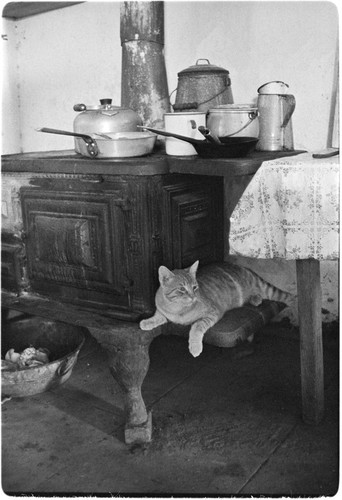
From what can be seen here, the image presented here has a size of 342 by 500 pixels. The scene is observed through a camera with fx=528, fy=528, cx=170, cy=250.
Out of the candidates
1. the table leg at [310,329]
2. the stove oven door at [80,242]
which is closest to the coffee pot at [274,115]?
the table leg at [310,329]

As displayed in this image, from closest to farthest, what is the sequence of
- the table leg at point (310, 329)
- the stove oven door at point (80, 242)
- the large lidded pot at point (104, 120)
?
the table leg at point (310, 329) < the stove oven door at point (80, 242) < the large lidded pot at point (104, 120)

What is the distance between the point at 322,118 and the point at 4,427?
2233 mm

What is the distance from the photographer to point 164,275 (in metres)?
2.14

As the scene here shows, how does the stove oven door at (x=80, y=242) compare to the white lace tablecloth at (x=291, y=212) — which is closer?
the white lace tablecloth at (x=291, y=212)

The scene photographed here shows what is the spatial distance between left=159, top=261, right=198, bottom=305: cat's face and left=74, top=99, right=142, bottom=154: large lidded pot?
26.9 inches

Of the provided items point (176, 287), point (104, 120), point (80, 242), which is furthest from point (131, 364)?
point (104, 120)

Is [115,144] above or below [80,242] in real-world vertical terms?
above

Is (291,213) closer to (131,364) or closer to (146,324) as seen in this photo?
(146,324)

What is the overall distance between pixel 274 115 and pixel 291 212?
74 cm

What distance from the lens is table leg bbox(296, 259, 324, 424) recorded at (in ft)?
6.79

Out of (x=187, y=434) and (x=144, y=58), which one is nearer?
(x=187, y=434)

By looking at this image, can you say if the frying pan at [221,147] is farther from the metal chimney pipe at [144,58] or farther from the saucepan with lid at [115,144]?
the metal chimney pipe at [144,58]

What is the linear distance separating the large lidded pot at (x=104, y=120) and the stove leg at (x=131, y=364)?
0.86m

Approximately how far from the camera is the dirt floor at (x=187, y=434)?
1.92 m
